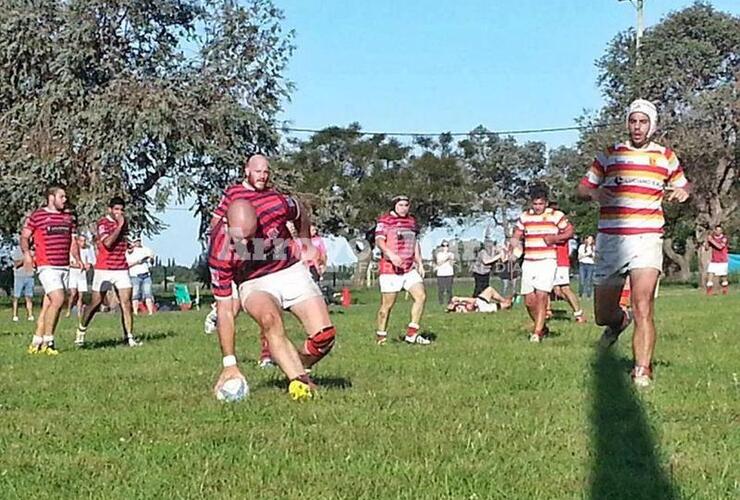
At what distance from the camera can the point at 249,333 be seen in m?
17.7

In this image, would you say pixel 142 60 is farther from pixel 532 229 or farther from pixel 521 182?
pixel 521 182

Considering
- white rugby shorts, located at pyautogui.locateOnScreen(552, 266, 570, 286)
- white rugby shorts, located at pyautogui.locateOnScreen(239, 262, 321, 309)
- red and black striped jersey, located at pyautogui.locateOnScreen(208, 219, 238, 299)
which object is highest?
red and black striped jersey, located at pyautogui.locateOnScreen(208, 219, 238, 299)

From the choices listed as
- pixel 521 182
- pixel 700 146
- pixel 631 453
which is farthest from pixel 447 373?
pixel 521 182

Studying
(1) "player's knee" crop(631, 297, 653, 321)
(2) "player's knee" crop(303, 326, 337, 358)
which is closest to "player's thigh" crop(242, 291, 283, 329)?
(2) "player's knee" crop(303, 326, 337, 358)

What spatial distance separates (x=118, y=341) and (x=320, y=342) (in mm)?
7994

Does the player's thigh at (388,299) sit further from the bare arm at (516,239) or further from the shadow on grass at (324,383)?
the shadow on grass at (324,383)

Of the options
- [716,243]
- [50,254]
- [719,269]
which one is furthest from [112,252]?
[719,269]

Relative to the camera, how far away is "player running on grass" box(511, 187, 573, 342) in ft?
50.5

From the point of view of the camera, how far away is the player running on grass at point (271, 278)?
8867mm

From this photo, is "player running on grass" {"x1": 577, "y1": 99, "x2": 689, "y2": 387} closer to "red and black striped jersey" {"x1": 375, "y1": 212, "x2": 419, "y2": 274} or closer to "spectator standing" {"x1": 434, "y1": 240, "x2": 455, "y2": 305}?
"red and black striped jersey" {"x1": 375, "y1": 212, "x2": 419, "y2": 274}

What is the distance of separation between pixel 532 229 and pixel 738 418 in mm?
8264

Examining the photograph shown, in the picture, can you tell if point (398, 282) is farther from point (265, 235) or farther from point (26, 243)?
point (265, 235)

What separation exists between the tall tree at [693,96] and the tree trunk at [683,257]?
97.2 inches

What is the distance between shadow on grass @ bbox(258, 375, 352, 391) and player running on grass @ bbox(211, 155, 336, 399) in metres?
0.45
